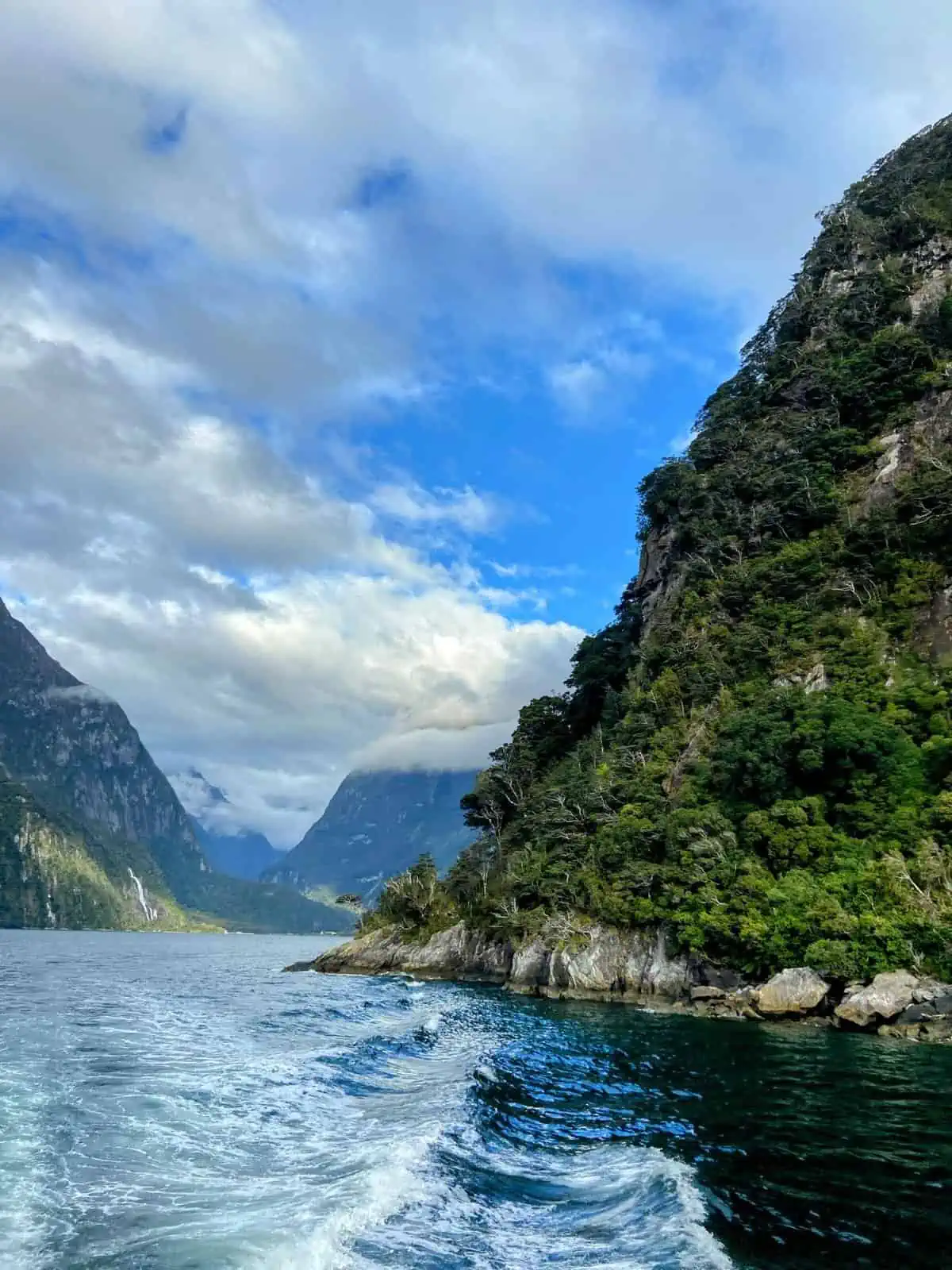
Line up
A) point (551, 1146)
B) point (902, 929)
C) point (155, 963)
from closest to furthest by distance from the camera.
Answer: point (551, 1146), point (902, 929), point (155, 963)

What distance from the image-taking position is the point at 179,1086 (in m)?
21.0

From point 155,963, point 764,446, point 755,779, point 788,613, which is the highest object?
point 764,446

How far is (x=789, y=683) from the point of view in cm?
5544

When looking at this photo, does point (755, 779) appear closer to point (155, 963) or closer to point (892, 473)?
point (892, 473)

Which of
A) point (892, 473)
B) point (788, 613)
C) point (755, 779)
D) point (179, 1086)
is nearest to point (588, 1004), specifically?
point (755, 779)

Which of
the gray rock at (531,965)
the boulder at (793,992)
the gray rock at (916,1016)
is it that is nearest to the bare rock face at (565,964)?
the gray rock at (531,965)

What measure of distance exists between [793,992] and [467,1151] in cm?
2904

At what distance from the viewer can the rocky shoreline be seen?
3384 centimetres

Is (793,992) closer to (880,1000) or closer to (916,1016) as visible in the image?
(880,1000)

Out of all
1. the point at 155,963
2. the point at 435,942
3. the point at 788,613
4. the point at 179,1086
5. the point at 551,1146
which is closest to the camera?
the point at 551,1146

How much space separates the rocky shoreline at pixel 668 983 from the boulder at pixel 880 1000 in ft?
0.13

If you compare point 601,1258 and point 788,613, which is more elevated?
point 788,613

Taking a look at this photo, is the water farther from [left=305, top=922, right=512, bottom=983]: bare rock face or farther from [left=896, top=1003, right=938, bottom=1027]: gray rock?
[left=305, top=922, right=512, bottom=983]: bare rock face

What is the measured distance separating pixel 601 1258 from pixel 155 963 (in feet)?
301
